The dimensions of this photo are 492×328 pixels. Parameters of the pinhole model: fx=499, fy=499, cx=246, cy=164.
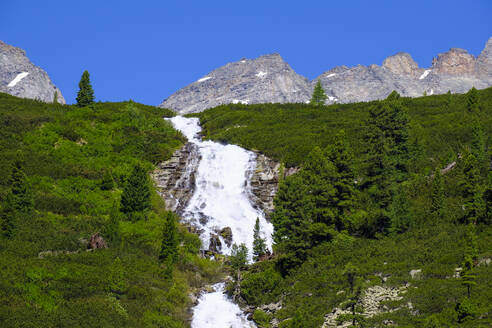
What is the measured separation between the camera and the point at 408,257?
108 feet

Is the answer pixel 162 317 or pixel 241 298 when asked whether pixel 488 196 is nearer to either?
pixel 241 298

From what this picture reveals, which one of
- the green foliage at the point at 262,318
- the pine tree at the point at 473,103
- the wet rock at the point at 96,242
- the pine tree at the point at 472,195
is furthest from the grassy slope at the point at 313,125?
the green foliage at the point at 262,318

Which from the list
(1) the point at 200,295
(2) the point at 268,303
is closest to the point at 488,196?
(2) the point at 268,303

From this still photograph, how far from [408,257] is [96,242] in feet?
72.8

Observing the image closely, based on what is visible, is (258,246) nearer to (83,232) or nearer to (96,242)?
(96,242)

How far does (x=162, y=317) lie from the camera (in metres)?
30.0

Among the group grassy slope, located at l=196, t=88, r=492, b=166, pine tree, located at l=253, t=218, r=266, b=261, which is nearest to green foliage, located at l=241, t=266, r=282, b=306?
pine tree, located at l=253, t=218, r=266, b=261

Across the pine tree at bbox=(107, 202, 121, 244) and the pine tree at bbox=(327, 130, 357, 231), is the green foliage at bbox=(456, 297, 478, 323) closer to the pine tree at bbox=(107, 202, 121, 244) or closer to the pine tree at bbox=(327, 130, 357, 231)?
the pine tree at bbox=(327, 130, 357, 231)

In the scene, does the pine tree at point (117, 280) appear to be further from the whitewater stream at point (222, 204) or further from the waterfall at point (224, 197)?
the waterfall at point (224, 197)

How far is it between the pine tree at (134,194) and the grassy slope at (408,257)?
39.6 feet

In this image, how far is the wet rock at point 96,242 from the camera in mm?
36812

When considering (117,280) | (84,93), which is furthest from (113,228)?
(84,93)

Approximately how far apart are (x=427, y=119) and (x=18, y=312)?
56279 mm

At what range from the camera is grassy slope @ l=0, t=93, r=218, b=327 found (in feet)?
89.5
